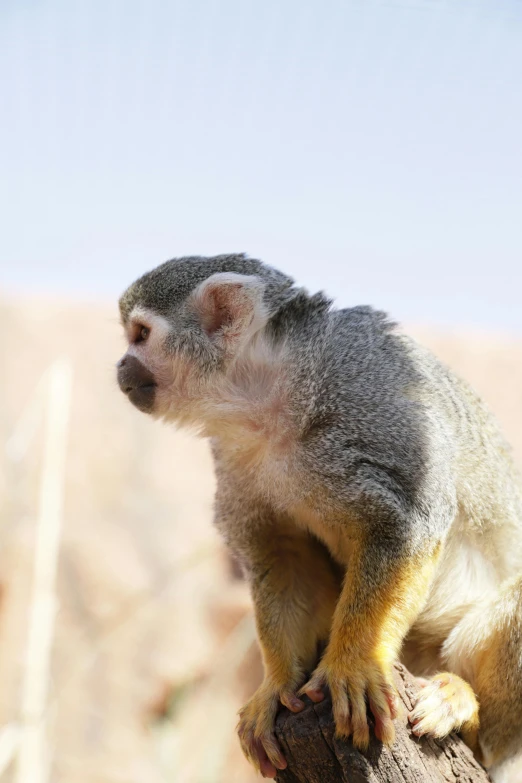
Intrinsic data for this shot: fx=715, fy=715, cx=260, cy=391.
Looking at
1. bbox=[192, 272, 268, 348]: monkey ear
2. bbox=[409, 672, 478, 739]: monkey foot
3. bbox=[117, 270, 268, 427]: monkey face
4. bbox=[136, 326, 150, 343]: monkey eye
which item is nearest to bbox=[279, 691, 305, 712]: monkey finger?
bbox=[409, 672, 478, 739]: monkey foot

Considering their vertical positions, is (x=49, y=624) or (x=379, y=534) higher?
(x=379, y=534)

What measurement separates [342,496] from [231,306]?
1.02 m

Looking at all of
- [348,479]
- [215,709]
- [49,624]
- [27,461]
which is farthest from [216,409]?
[27,461]

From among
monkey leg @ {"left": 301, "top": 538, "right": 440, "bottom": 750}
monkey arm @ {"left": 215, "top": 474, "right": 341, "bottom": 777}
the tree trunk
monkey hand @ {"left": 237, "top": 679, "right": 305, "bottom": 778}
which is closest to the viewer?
the tree trunk

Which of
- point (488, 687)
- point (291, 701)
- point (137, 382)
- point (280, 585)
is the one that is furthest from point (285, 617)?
point (137, 382)

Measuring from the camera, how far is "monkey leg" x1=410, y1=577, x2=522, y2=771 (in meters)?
3.04

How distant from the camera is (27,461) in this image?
9.55m

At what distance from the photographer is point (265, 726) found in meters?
3.01

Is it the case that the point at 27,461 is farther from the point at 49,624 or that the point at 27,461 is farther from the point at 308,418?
the point at 308,418

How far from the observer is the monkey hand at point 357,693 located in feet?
8.89

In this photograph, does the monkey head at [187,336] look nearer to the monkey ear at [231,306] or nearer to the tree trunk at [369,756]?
the monkey ear at [231,306]

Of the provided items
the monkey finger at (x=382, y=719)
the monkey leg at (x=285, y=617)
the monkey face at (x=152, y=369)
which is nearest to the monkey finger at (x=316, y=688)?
the monkey leg at (x=285, y=617)

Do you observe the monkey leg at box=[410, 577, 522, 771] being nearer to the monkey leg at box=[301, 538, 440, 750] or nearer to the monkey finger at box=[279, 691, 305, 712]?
the monkey leg at box=[301, 538, 440, 750]

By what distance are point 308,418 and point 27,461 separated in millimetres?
7272
